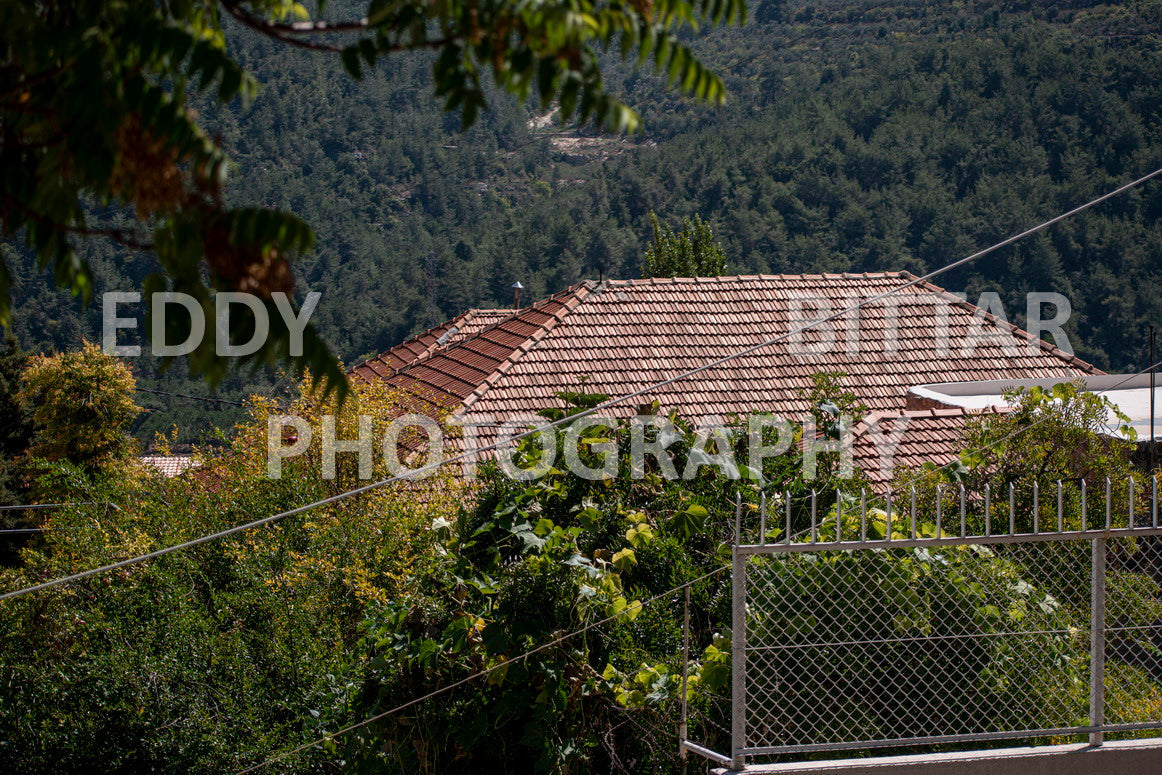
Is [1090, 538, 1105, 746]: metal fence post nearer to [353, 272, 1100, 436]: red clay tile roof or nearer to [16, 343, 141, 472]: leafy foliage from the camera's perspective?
[353, 272, 1100, 436]: red clay tile roof

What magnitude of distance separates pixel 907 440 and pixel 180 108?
40.9 feet

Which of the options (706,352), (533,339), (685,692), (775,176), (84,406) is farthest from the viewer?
(775,176)

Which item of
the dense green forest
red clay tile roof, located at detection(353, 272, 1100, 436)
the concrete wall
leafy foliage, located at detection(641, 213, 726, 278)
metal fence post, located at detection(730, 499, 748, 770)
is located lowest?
the concrete wall

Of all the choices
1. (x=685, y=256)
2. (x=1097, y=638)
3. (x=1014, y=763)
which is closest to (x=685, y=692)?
(x=1014, y=763)

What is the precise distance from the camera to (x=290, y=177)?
2788 inches

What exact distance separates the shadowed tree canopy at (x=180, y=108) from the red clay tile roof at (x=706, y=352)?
11.6 metres

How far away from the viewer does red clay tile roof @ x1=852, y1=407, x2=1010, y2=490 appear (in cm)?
1363

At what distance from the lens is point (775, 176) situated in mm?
60625

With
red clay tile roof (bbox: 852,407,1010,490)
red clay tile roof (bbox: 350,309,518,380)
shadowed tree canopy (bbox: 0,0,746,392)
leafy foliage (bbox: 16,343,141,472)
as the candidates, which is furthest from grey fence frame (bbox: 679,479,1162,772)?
leafy foliage (bbox: 16,343,141,472)

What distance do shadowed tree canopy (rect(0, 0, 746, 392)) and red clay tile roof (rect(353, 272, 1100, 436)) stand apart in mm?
11579

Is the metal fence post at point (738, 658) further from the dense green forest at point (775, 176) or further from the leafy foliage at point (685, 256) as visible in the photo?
the dense green forest at point (775, 176)

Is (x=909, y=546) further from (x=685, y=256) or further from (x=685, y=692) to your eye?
(x=685, y=256)

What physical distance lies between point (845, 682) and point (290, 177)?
6969 cm

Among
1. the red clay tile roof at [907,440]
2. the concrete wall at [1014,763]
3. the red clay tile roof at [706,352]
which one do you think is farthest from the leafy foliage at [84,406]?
the concrete wall at [1014,763]
